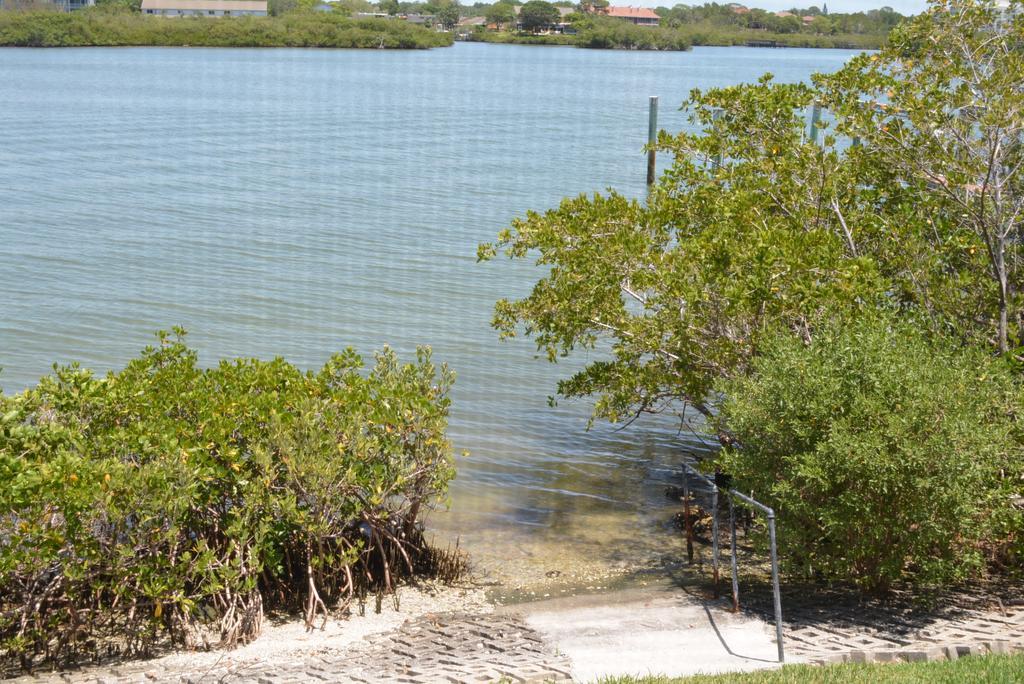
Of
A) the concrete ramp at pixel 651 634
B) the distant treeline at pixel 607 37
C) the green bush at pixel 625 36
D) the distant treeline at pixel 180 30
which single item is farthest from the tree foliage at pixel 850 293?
the distant treeline at pixel 607 37

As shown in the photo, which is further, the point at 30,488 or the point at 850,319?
the point at 850,319

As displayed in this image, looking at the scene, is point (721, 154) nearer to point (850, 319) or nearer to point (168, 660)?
point (850, 319)

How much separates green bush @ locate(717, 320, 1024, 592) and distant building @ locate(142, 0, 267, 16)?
122m

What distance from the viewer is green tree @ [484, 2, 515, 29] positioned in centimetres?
14212

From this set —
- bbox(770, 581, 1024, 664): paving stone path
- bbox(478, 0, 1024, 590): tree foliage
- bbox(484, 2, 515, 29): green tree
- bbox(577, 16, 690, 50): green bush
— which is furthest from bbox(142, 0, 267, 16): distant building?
bbox(770, 581, 1024, 664): paving stone path

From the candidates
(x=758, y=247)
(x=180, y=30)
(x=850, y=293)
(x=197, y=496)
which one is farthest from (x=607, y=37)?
(x=197, y=496)

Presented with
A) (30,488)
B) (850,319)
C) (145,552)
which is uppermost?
(850,319)

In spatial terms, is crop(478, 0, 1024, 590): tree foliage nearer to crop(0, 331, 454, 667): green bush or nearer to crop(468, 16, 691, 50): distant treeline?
crop(0, 331, 454, 667): green bush

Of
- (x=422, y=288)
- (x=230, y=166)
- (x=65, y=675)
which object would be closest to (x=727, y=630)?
(x=65, y=675)

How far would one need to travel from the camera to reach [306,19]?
120375mm

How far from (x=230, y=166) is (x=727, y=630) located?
39725mm

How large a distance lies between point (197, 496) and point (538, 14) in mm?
128441

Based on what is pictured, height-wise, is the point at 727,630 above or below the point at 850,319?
below

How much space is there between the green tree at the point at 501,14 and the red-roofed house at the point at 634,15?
1241 cm
